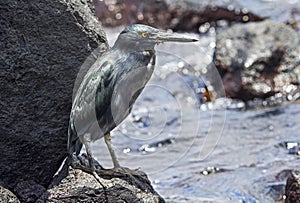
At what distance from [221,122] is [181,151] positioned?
106 centimetres

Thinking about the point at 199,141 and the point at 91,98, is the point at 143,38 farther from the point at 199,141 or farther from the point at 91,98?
the point at 199,141

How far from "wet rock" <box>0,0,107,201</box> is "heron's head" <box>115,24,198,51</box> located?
0.40 metres

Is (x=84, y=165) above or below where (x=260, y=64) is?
above

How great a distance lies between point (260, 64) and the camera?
10.9 metres

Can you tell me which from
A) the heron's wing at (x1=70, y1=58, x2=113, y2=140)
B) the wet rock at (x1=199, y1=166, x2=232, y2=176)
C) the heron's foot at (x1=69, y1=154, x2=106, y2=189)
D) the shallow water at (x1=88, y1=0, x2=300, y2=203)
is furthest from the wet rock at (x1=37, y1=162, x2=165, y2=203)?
the wet rock at (x1=199, y1=166, x2=232, y2=176)

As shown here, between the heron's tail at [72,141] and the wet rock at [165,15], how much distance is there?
8586 millimetres

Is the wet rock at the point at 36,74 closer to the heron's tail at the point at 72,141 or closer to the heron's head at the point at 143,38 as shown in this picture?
the heron's tail at the point at 72,141

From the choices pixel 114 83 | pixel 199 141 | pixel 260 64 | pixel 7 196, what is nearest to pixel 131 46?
pixel 114 83

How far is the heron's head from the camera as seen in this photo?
5098 mm

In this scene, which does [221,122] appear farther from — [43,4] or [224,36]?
[43,4]

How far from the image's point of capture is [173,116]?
10.5 m

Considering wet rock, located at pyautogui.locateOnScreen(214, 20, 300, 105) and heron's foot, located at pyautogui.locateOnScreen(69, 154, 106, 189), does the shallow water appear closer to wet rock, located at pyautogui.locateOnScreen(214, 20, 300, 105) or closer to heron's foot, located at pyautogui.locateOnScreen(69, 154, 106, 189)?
wet rock, located at pyautogui.locateOnScreen(214, 20, 300, 105)

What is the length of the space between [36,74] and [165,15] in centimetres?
878

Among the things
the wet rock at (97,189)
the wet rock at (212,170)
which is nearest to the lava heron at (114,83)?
the wet rock at (97,189)
